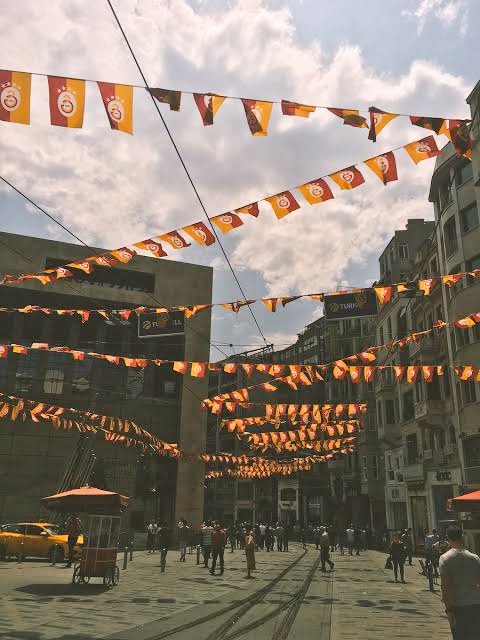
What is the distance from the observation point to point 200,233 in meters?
12.6

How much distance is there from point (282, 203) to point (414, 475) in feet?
95.1

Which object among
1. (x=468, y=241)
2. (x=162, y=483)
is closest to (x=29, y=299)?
(x=162, y=483)

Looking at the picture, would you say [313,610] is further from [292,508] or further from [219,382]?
[219,382]

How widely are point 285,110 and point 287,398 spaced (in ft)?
205

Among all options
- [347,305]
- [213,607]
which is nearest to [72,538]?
[213,607]

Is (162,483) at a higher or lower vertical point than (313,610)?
higher

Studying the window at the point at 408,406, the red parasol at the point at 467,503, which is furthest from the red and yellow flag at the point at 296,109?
the window at the point at 408,406

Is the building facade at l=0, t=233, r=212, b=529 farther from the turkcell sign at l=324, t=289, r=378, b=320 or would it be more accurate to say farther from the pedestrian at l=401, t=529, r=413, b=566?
the turkcell sign at l=324, t=289, r=378, b=320

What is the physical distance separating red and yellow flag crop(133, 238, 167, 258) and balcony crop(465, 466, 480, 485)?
20.3 m

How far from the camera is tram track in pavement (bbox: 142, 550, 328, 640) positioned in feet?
29.3

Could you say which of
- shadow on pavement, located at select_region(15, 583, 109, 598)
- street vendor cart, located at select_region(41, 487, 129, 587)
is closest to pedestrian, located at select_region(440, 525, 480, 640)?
shadow on pavement, located at select_region(15, 583, 109, 598)

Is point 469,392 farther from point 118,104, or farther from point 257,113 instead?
point 118,104

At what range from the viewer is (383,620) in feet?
35.7

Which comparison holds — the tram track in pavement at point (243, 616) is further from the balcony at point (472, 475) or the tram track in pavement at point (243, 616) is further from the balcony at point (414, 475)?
the balcony at point (414, 475)
